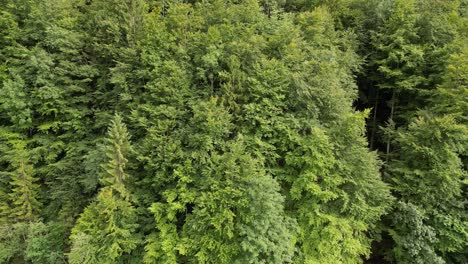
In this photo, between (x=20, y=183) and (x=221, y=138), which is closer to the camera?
(x=221, y=138)

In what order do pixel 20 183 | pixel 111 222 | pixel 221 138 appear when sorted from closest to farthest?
1. pixel 111 222
2. pixel 221 138
3. pixel 20 183

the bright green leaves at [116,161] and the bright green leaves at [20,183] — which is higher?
the bright green leaves at [116,161]

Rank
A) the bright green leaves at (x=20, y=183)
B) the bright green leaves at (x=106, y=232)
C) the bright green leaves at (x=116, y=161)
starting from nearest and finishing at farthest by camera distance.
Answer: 1. the bright green leaves at (x=106, y=232)
2. the bright green leaves at (x=116, y=161)
3. the bright green leaves at (x=20, y=183)

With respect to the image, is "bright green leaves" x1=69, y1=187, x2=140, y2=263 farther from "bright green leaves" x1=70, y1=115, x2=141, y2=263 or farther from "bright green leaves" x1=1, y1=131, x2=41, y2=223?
"bright green leaves" x1=1, y1=131, x2=41, y2=223

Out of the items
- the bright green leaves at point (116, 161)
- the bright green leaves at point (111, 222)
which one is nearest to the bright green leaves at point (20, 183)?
the bright green leaves at point (111, 222)

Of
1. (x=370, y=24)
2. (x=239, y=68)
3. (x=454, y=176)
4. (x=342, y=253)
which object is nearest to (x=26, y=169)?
(x=239, y=68)

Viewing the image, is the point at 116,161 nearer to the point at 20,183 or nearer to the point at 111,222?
the point at 111,222

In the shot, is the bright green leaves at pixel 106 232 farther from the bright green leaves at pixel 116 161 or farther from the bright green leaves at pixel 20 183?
the bright green leaves at pixel 20 183

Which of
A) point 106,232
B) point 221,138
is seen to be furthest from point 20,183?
point 221,138
